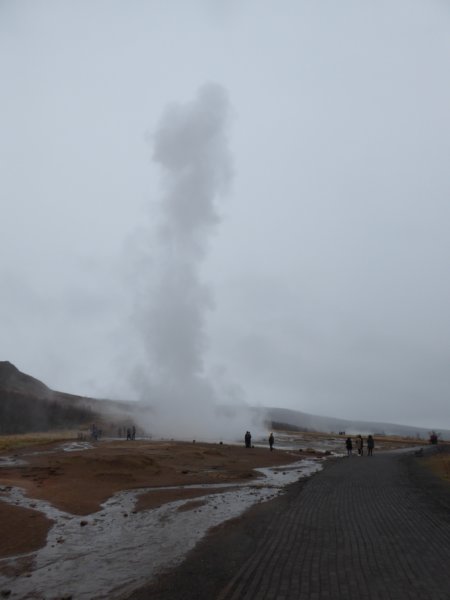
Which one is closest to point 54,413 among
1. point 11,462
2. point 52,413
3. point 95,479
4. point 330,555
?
point 52,413

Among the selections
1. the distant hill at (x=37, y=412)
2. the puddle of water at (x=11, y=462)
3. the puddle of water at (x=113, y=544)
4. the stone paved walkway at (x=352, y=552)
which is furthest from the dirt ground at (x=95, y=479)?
the distant hill at (x=37, y=412)

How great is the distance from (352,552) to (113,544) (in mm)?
6123

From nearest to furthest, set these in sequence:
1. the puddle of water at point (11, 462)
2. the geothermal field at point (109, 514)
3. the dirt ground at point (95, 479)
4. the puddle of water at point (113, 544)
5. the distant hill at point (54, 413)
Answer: the puddle of water at point (113, 544), the geothermal field at point (109, 514), the dirt ground at point (95, 479), the puddle of water at point (11, 462), the distant hill at point (54, 413)

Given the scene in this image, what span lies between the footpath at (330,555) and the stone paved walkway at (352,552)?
2cm

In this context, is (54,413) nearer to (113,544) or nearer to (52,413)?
(52,413)

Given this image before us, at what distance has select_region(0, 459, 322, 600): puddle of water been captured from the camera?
945cm

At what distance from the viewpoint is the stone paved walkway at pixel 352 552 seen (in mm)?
8484

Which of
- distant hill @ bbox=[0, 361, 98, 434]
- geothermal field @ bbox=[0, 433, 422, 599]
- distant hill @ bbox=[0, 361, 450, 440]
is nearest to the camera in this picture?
geothermal field @ bbox=[0, 433, 422, 599]

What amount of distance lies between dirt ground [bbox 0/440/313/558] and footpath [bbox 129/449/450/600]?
506 cm

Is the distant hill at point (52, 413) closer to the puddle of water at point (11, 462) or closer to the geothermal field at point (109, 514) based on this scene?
the puddle of water at point (11, 462)

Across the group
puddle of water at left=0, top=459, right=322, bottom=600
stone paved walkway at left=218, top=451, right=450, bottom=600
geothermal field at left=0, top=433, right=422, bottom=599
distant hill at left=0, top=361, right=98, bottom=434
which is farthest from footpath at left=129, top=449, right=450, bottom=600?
distant hill at left=0, top=361, right=98, bottom=434

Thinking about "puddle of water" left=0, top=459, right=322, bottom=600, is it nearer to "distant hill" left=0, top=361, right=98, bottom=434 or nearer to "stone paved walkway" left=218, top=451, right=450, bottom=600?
"stone paved walkway" left=218, top=451, right=450, bottom=600

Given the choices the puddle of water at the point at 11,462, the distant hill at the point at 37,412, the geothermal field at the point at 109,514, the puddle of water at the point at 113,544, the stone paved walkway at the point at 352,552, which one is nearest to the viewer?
the stone paved walkway at the point at 352,552

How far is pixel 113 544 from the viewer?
1263 cm
